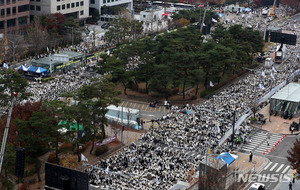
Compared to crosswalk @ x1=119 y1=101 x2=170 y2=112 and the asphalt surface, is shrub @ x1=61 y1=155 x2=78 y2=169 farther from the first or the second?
crosswalk @ x1=119 y1=101 x2=170 y2=112

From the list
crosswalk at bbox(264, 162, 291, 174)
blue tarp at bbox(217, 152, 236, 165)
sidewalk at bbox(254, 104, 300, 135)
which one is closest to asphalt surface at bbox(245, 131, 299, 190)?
crosswalk at bbox(264, 162, 291, 174)

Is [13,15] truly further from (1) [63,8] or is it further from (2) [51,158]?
(2) [51,158]

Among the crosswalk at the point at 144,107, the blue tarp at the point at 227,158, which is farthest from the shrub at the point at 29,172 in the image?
the crosswalk at the point at 144,107

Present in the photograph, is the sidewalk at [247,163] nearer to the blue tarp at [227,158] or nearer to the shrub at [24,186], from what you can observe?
the blue tarp at [227,158]

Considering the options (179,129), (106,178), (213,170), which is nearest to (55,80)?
(179,129)

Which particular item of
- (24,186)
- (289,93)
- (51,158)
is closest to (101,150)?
(51,158)
